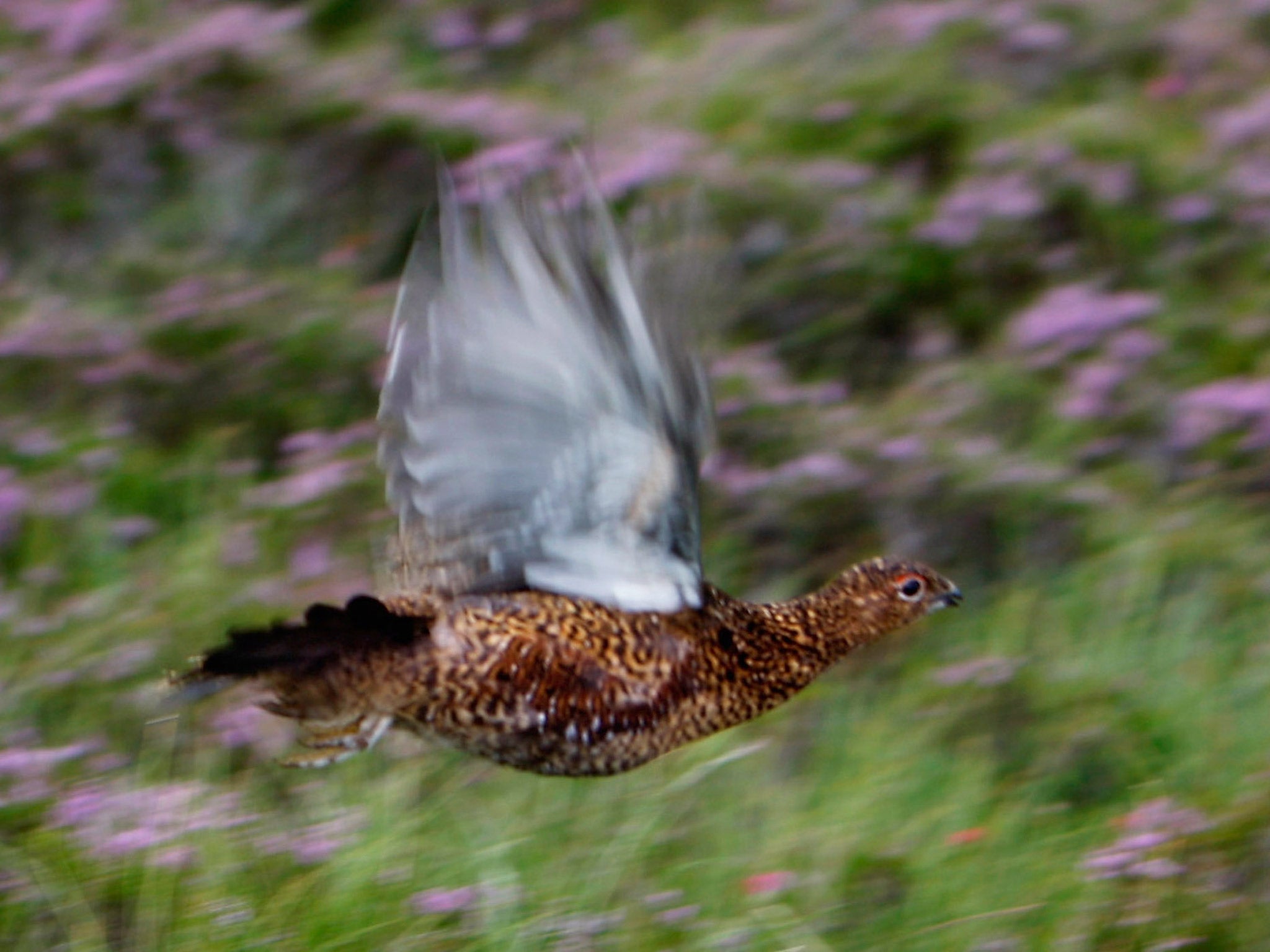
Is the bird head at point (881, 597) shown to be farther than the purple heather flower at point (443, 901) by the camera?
Yes

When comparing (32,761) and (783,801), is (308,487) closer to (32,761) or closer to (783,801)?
(32,761)

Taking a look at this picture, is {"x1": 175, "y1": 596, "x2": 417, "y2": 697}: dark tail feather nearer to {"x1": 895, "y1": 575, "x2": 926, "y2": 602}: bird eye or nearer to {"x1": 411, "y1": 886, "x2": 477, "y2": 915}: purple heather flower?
{"x1": 411, "y1": 886, "x2": 477, "y2": 915}: purple heather flower

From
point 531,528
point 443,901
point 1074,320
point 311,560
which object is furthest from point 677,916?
point 1074,320

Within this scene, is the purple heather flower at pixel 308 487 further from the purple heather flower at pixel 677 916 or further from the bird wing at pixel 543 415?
the purple heather flower at pixel 677 916

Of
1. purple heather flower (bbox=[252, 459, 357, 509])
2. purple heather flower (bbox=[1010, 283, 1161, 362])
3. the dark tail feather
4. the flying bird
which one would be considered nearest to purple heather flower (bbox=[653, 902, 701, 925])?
the flying bird

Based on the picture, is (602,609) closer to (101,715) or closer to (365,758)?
(365,758)

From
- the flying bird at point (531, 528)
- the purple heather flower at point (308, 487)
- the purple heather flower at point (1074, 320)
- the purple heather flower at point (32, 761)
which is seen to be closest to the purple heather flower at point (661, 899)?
the flying bird at point (531, 528)

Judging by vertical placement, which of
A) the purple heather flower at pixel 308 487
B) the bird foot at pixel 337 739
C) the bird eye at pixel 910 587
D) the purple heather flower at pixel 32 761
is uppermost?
the purple heather flower at pixel 308 487
